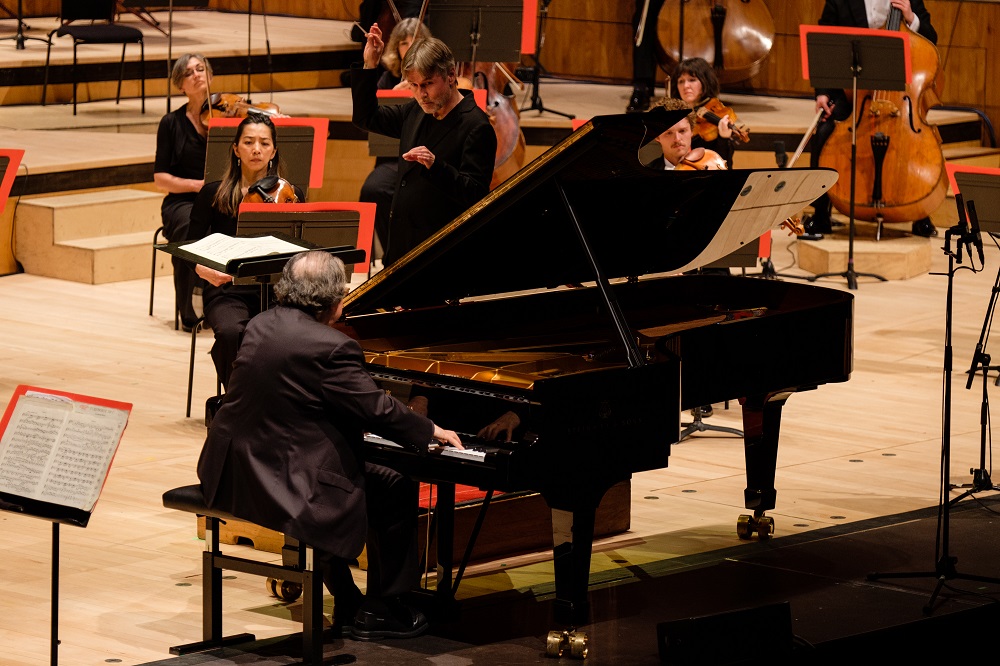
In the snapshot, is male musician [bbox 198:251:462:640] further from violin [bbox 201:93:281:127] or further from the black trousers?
violin [bbox 201:93:281:127]

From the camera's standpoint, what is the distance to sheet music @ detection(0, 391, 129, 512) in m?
3.25

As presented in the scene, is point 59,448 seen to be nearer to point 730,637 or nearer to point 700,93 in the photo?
point 730,637

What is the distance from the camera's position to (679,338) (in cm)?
397

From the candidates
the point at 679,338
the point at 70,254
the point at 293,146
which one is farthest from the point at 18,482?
the point at 70,254

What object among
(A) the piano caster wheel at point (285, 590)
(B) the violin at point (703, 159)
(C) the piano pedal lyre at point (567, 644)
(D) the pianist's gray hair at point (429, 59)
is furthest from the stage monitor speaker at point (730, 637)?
(B) the violin at point (703, 159)

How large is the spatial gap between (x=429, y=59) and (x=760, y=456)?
4.96 feet

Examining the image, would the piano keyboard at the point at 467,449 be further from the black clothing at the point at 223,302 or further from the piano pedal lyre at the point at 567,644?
the black clothing at the point at 223,302

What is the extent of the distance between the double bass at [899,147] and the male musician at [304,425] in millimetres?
5299

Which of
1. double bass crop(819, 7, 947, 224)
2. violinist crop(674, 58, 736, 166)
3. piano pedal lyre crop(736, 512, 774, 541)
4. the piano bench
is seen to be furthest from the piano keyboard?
double bass crop(819, 7, 947, 224)

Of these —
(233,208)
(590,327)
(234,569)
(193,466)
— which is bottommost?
(193,466)

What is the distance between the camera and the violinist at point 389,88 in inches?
291

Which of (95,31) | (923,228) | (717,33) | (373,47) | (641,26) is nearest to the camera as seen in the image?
(373,47)

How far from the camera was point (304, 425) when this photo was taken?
11.7 ft

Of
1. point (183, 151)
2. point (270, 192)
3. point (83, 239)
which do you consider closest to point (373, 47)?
point (270, 192)
